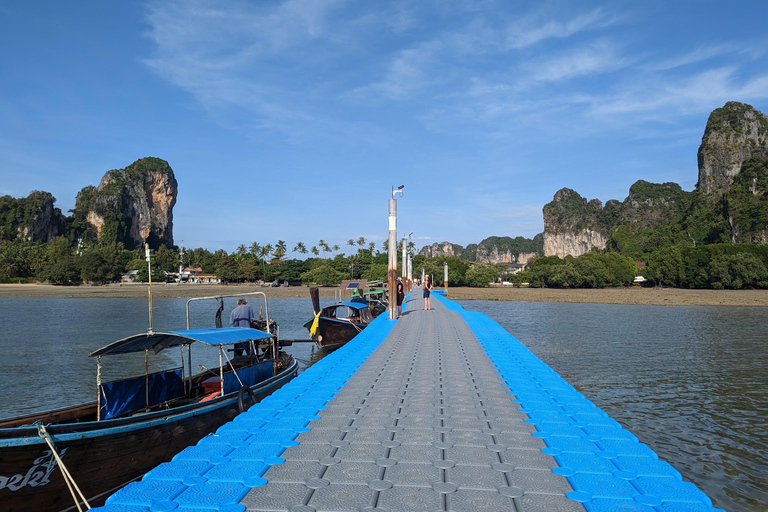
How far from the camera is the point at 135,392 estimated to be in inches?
355

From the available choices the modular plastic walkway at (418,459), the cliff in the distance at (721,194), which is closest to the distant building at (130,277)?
the modular plastic walkway at (418,459)

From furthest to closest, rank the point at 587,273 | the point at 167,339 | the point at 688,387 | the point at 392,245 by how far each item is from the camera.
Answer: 1. the point at 587,273
2. the point at 392,245
3. the point at 688,387
4. the point at 167,339

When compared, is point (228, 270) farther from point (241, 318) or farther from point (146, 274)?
point (241, 318)

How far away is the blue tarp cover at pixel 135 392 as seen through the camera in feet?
27.2

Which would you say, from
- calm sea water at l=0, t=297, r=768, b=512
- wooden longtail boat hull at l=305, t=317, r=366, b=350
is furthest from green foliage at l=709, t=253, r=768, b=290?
wooden longtail boat hull at l=305, t=317, r=366, b=350

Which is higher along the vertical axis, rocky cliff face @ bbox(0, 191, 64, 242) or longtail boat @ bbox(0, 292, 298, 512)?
rocky cliff face @ bbox(0, 191, 64, 242)

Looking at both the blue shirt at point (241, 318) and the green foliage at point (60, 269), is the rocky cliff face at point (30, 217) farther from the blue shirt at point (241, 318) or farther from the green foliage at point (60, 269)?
the blue shirt at point (241, 318)

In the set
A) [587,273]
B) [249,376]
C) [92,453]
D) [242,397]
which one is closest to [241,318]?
[249,376]

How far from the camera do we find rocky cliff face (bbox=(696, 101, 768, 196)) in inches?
5748

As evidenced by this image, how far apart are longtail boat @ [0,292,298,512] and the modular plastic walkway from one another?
1.70 meters

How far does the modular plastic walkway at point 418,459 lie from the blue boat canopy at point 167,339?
2.17 metres

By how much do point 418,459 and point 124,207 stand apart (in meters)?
199

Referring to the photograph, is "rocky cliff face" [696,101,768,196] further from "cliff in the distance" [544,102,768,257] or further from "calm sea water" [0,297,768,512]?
"calm sea water" [0,297,768,512]

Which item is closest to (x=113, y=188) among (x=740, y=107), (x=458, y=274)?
(x=458, y=274)
